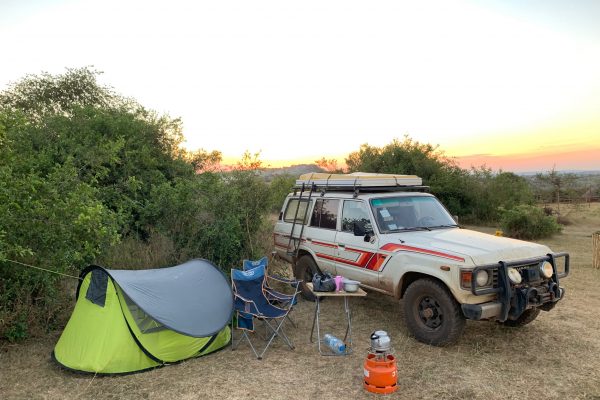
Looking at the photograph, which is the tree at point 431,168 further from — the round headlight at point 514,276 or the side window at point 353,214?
the round headlight at point 514,276

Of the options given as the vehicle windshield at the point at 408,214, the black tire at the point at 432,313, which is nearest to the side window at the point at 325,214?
the vehicle windshield at the point at 408,214

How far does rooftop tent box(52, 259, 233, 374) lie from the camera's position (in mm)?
5082

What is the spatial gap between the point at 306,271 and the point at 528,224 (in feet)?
Answer: 38.1

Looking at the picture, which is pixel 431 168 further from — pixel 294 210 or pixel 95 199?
pixel 95 199

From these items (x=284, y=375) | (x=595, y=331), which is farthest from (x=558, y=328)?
(x=284, y=375)

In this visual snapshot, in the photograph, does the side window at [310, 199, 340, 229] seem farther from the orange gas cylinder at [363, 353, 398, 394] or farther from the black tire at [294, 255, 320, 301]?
the orange gas cylinder at [363, 353, 398, 394]

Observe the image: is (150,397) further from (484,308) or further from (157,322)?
(484,308)

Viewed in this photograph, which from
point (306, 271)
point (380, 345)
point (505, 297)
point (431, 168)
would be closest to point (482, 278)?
point (505, 297)

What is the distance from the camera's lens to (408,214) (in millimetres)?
6863

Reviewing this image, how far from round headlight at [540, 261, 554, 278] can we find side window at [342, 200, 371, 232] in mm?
2294

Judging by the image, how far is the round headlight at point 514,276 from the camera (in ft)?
17.5

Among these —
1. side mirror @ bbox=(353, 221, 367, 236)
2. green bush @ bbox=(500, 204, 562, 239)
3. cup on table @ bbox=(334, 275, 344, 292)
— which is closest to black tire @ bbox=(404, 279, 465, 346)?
cup on table @ bbox=(334, 275, 344, 292)

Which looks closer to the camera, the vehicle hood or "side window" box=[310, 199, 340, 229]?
the vehicle hood

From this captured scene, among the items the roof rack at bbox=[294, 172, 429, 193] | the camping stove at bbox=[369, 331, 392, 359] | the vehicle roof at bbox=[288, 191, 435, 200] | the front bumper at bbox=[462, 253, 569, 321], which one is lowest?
the camping stove at bbox=[369, 331, 392, 359]
